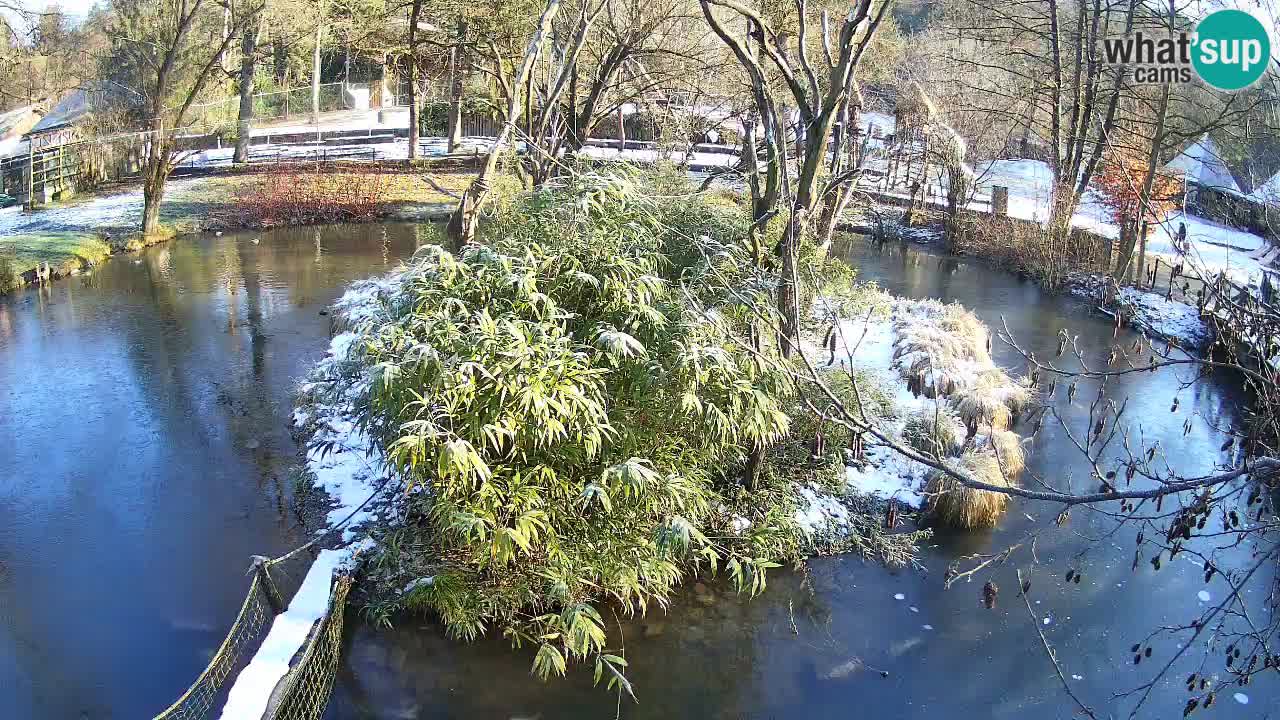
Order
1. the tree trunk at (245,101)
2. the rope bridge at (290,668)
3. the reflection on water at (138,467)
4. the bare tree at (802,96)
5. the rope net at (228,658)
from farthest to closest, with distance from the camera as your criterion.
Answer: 1. the tree trunk at (245,101)
2. the bare tree at (802,96)
3. the reflection on water at (138,467)
4. the rope net at (228,658)
5. the rope bridge at (290,668)

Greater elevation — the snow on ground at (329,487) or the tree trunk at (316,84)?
the tree trunk at (316,84)

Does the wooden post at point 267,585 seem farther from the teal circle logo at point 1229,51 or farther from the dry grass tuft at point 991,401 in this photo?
the teal circle logo at point 1229,51

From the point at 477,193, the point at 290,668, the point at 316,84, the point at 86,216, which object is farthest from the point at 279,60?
the point at 290,668

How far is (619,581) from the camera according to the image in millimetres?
7070

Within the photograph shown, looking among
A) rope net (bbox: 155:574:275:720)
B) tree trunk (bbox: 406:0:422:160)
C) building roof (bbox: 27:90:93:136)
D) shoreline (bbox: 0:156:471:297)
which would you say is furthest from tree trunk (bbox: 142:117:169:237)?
rope net (bbox: 155:574:275:720)

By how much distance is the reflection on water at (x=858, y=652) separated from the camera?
657cm

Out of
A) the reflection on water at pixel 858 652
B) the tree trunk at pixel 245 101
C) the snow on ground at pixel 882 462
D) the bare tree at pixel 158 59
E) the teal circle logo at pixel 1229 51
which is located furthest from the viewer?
the tree trunk at pixel 245 101

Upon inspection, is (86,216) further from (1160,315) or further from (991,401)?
(1160,315)

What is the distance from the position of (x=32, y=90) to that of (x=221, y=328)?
19.4 meters

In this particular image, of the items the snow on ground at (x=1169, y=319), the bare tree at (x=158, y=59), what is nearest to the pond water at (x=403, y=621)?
the snow on ground at (x=1169, y=319)

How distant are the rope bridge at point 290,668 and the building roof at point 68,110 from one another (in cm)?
2247

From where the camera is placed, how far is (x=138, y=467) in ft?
31.4

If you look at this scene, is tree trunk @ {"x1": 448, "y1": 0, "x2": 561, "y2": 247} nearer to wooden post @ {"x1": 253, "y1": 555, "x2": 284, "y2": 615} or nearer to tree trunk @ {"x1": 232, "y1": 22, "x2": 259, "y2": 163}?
wooden post @ {"x1": 253, "y1": 555, "x2": 284, "y2": 615}
